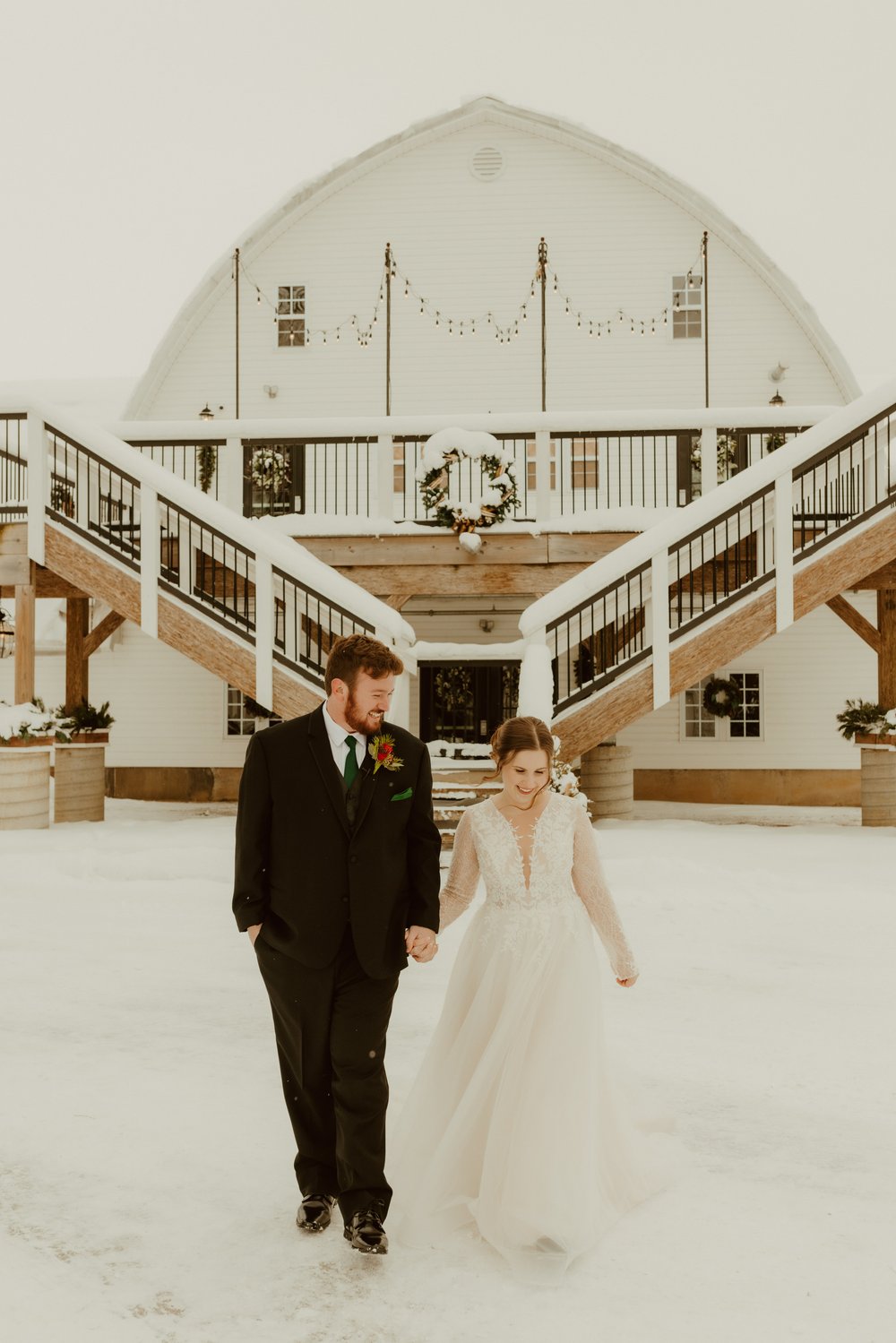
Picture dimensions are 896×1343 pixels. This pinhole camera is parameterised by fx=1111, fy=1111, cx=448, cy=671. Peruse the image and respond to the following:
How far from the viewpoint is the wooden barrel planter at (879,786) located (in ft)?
45.2

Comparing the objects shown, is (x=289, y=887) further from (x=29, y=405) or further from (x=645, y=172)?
(x=645, y=172)

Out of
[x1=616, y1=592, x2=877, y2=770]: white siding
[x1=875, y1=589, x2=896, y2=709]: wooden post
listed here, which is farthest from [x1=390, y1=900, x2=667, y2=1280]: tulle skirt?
[x1=616, y1=592, x2=877, y2=770]: white siding

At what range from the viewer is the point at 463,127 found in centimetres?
1912

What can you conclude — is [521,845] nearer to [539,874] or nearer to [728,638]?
[539,874]

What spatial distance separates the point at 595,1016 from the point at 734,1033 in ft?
8.19

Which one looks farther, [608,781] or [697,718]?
[697,718]

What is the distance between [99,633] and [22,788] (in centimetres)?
374

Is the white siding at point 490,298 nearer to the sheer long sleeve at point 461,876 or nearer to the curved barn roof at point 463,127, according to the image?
the curved barn roof at point 463,127

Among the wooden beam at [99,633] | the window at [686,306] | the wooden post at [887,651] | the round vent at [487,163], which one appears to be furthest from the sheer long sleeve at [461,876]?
the round vent at [487,163]

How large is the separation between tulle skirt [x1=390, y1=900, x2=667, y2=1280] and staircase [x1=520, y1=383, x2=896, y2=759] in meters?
7.96

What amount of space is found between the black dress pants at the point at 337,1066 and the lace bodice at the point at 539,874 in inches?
20.5

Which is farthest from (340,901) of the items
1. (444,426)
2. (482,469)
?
(444,426)

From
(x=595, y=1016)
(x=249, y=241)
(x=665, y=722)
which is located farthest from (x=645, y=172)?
(x=595, y=1016)

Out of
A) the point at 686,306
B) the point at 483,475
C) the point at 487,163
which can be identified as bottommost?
the point at 483,475
